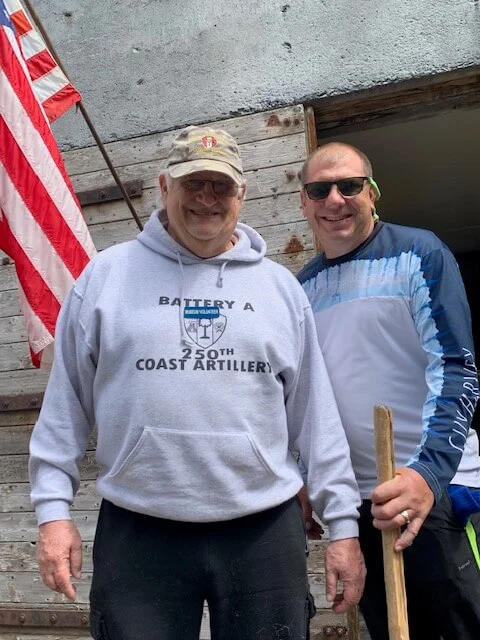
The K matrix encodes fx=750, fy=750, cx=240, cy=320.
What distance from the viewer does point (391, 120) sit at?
164 inches

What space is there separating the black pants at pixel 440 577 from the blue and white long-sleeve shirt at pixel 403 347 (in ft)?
0.42

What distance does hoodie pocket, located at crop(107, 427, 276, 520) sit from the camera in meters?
1.88

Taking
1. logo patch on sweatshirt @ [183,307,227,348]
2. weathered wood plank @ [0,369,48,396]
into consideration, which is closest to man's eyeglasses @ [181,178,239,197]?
logo patch on sweatshirt @ [183,307,227,348]

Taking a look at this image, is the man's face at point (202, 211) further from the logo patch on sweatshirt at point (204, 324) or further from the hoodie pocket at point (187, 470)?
the hoodie pocket at point (187, 470)

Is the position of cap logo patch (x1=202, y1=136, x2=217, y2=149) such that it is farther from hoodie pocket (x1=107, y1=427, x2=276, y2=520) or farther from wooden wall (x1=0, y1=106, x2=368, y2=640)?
wooden wall (x1=0, y1=106, x2=368, y2=640)

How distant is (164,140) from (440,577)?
9.65ft

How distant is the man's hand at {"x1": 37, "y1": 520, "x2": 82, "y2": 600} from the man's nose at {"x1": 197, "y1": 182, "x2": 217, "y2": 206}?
0.93 meters

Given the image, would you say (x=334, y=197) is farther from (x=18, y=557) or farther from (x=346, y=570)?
(x=18, y=557)

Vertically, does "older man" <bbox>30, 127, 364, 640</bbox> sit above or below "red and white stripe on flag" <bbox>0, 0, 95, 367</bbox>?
below

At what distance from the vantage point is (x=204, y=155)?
2.07 meters

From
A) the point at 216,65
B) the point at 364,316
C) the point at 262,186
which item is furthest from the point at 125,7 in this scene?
the point at 364,316

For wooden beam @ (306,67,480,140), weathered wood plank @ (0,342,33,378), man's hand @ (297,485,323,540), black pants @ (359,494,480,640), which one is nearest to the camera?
black pants @ (359,494,480,640)

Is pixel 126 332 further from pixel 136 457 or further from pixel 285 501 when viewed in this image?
pixel 285 501

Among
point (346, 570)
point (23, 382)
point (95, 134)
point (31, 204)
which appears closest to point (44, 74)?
point (95, 134)
